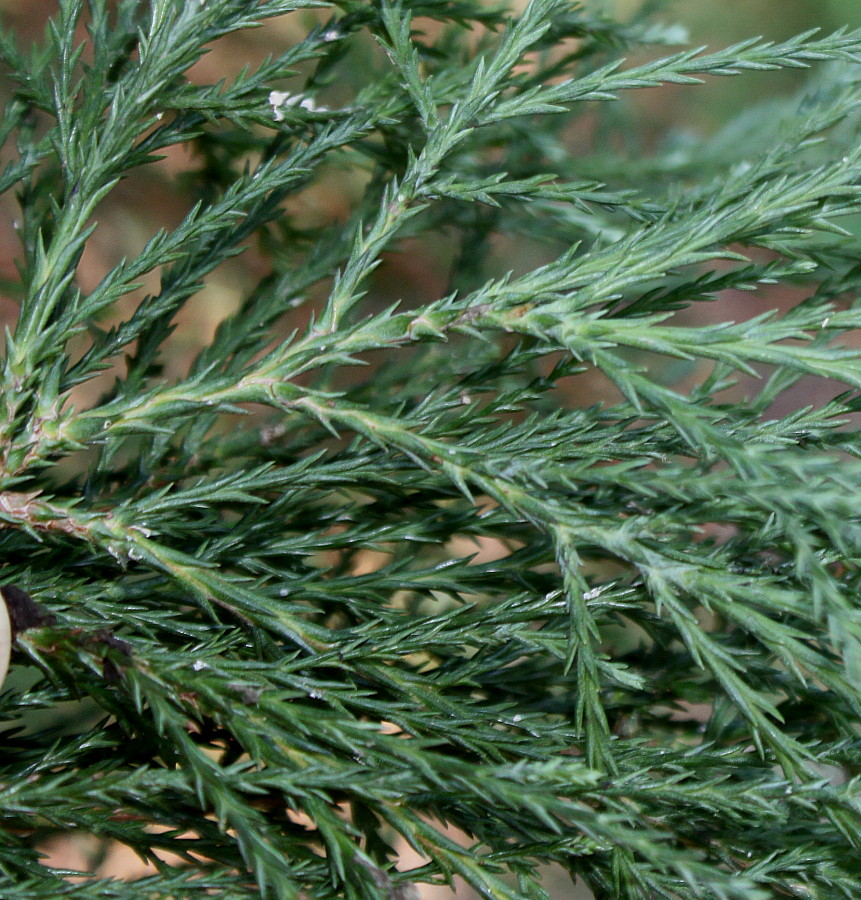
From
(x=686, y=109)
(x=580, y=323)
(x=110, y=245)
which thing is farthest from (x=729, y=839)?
(x=686, y=109)

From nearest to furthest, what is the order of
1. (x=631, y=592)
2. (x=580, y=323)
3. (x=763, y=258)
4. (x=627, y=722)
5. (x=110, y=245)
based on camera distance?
1. (x=580, y=323)
2. (x=631, y=592)
3. (x=627, y=722)
4. (x=110, y=245)
5. (x=763, y=258)

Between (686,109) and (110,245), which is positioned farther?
(686,109)

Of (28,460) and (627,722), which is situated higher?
(28,460)

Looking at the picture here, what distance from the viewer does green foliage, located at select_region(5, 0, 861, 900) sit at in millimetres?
690

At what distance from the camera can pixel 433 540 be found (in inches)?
35.7

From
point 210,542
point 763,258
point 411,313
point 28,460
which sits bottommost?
point 763,258

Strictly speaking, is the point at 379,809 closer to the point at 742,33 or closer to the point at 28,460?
the point at 28,460

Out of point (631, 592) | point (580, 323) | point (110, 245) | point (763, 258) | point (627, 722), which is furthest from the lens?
point (763, 258)

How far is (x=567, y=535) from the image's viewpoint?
721 mm

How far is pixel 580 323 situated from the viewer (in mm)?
706

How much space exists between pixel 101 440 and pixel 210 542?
0.16 meters

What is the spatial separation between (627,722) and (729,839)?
0.17 meters

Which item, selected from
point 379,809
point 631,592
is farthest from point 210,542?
point 631,592

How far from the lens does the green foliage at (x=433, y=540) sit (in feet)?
2.27
